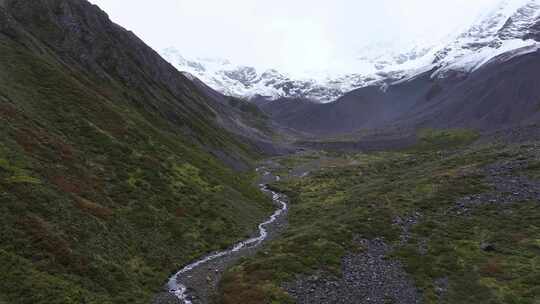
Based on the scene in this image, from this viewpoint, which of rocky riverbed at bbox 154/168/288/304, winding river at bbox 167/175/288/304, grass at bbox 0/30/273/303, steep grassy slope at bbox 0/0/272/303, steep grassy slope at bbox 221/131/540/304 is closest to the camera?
grass at bbox 0/30/273/303

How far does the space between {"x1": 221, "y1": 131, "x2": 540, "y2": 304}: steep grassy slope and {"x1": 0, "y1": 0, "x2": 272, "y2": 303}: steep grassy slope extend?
27.9 ft

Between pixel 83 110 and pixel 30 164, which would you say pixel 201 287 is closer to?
pixel 30 164

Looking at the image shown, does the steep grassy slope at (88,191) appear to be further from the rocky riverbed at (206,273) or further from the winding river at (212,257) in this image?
the rocky riverbed at (206,273)

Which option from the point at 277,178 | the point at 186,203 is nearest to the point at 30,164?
the point at 186,203

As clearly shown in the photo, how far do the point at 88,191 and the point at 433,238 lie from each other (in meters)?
38.4

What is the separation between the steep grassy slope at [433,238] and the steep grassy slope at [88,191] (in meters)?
8.50

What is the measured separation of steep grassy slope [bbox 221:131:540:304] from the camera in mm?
38438

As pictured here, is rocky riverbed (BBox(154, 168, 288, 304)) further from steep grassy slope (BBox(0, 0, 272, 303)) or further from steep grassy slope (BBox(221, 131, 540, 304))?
steep grassy slope (BBox(221, 131, 540, 304))

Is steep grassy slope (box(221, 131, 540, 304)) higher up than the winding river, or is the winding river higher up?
steep grassy slope (box(221, 131, 540, 304))

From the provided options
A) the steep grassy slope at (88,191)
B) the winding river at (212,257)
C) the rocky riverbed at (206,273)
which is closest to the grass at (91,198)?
the steep grassy slope at (88,191)

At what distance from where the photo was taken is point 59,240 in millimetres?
34656

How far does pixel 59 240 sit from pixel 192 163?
48.2m

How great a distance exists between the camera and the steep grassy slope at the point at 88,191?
107 ft

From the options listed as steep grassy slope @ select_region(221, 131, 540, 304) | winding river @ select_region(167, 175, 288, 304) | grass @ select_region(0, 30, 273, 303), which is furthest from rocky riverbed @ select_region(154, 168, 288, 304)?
steep grassy slope @ select_region(221, 131, 540, 304)
